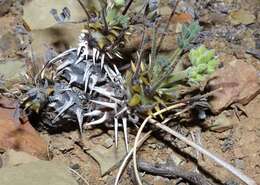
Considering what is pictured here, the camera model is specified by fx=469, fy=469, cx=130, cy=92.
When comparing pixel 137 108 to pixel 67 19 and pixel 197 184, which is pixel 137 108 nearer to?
pixel 197 184

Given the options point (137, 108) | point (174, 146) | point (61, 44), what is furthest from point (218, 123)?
Answer: point (61, 44)

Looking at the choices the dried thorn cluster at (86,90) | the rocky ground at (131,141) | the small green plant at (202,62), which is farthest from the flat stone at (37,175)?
the small green plant at (202,62)

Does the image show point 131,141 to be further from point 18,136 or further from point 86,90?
point 18,136

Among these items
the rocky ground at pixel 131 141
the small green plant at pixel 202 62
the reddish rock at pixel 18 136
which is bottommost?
the rocky ground at pixel 131 141

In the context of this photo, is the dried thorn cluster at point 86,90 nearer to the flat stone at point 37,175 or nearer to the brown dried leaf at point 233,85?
the flat stone at point 37,175

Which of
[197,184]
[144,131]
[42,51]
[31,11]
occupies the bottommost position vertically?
[197,184]

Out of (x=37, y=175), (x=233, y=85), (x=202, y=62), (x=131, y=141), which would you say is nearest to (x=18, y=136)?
(x=37, y=175)

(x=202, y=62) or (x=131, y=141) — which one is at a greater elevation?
(x=202, y=62)

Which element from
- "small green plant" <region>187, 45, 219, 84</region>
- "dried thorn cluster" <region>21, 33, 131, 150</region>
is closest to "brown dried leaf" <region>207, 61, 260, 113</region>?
"small green plant" <region>187, 45, 219, 84</region>

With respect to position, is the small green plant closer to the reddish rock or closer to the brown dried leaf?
the brown dried leaf
